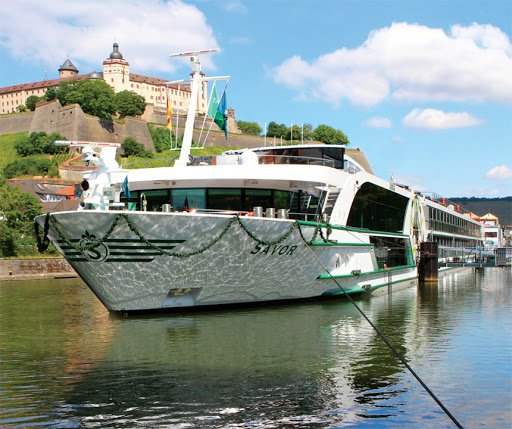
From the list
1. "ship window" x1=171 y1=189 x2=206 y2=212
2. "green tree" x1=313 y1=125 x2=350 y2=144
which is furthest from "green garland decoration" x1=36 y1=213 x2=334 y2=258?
"green tree" x1=313 y1=125 x2=350 y2=144

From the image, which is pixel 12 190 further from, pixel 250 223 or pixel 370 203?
pixel 250 223

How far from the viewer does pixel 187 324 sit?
13.5m

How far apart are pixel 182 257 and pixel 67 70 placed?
146 metres

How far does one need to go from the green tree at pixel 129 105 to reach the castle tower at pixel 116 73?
24.4 meters

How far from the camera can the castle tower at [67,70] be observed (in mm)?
147125

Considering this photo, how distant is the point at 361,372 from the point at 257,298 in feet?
21.5

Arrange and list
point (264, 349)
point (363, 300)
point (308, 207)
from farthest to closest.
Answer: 1. point (363, 300)
2. point (308, 207)
3. point (264, 349)

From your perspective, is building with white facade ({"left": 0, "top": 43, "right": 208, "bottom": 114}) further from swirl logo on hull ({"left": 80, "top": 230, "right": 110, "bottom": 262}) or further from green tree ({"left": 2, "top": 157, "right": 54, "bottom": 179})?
swirl logo on hull ({"left": 80, "top": 230, "right": 110, "bottom": 262})

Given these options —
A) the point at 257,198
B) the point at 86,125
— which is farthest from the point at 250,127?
the point at 257,198

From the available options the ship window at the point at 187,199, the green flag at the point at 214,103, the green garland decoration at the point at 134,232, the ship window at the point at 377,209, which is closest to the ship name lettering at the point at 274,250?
the green garland decoration at the point at 134,232

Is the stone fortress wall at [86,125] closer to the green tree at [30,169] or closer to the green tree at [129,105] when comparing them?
the green tree at [129,105]

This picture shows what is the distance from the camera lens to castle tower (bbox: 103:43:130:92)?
461 ft

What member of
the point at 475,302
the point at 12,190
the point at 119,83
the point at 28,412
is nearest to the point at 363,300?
the point at 475,302

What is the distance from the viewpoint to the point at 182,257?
44.5 feet
